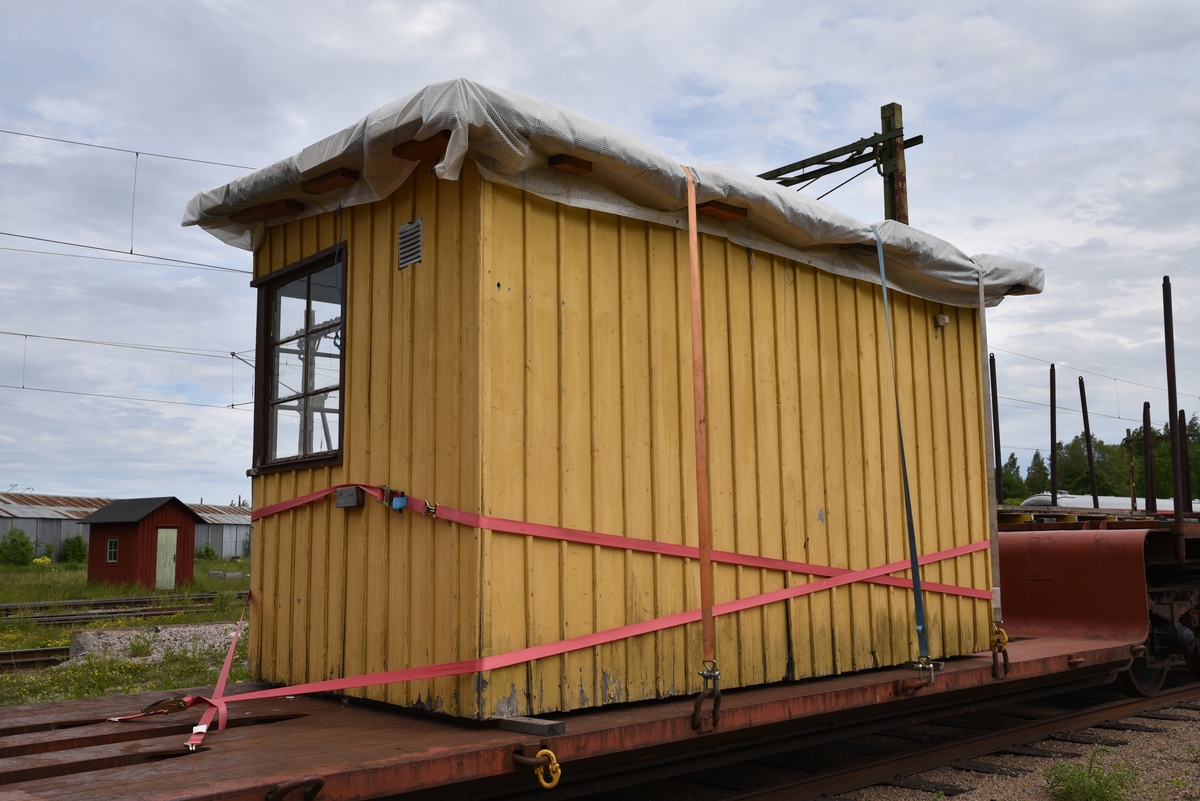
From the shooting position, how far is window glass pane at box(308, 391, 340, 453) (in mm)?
5430

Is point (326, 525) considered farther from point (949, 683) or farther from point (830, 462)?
point (949, 683)

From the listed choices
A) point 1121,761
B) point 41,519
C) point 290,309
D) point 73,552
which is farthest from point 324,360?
point 41,519

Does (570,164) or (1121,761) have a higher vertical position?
(570,164)

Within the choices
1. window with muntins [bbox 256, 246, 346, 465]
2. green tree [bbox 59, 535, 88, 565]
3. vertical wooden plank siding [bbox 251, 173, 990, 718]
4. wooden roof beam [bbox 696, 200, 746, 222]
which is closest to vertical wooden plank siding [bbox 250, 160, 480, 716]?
vertical wooden plank siding [bbox 251, 173, 990, 718]

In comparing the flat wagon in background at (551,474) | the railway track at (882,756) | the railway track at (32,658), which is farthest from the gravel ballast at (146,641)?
the railway track at (882,756)

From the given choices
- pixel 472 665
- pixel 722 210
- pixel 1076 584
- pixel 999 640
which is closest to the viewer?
pixel 472 665

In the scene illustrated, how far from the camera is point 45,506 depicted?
Answer: 159ft

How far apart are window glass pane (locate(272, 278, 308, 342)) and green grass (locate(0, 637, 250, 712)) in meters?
4.00

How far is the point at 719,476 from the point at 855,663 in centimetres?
166

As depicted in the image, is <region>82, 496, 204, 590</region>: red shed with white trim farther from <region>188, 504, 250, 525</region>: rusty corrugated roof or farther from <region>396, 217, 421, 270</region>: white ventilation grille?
<region>188, 504, 250, 525</region>: rusty corrugated roof

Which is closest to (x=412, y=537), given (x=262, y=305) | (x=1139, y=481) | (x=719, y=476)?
(x=719, y=476)

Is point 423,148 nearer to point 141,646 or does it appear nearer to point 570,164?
point 570,164

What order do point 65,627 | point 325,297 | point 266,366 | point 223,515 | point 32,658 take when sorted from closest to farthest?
1. point 325,297
2. point 266,366
3. point 32,658
4. point 65,627
5. point 223,515

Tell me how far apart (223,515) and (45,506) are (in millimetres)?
9374
